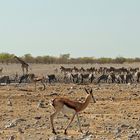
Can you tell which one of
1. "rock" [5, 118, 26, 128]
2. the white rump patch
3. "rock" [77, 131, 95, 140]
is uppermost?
the white rump patch

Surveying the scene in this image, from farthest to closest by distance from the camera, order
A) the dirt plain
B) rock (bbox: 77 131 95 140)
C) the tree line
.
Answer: the tree line, the dirt plain, rock (bbox: 77 131 95 140)

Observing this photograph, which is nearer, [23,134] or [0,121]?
[23,134]

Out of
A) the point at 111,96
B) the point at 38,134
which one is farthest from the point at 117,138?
the point at 111,96

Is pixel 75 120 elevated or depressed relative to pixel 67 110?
depressed

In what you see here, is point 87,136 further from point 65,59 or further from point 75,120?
point 65,59

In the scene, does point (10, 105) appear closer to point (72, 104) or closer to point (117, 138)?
point (72, 104)

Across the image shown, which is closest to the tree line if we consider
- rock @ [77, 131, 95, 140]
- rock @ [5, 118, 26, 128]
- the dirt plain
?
the dirt plain

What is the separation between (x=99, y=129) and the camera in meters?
15.7

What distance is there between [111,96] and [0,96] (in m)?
4.51

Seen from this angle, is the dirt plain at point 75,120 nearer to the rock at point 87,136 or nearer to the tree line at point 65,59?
the rock at point 87,136

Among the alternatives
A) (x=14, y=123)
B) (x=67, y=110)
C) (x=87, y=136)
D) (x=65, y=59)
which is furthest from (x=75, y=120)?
(x=65, y=59)

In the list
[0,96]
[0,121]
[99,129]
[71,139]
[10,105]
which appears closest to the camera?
[71,139]

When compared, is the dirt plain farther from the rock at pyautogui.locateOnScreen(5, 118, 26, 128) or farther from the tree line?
the tree line

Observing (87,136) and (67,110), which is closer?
(87,136)
